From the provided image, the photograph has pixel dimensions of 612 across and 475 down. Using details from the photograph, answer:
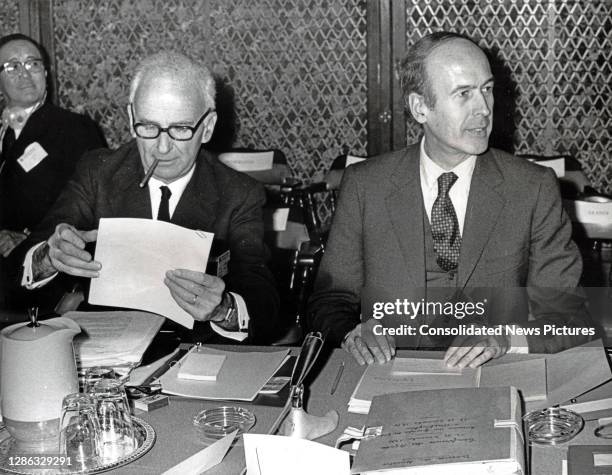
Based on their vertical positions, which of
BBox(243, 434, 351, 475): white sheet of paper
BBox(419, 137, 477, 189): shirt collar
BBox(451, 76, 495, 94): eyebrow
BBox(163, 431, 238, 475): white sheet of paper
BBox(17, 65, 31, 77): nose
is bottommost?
BBox(163, 431, 238, 475): white sheet of paper

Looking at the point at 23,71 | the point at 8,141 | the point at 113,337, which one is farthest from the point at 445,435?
the point at 23,71

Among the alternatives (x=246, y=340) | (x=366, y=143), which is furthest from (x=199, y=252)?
(x=366, y=143)

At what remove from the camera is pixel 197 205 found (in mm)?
2484

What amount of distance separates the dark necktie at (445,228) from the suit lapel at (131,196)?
83 cm

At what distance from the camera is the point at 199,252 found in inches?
81.4

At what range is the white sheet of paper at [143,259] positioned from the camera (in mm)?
2066

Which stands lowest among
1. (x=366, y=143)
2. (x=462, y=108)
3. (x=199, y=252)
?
(x=366, y=143)

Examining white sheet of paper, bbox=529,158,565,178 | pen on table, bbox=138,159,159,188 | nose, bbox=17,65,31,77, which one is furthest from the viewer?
nose, bbox=17,65,31,77

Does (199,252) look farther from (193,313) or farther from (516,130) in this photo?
(516,130)

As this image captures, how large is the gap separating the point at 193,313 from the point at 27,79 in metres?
2.80

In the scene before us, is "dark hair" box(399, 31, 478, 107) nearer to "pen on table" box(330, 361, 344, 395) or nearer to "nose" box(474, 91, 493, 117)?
"nose" box(474, 91, 493, 117)

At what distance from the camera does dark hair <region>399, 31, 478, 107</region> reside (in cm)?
249

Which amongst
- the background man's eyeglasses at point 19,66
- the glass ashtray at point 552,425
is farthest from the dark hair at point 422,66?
the background man's eyeglasses at point 19,66

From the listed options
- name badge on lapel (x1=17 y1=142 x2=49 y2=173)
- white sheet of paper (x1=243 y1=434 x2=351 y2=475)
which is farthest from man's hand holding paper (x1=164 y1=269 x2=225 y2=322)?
name badge on lapel (x1=17 y1=142 x2=49 y2=173)
